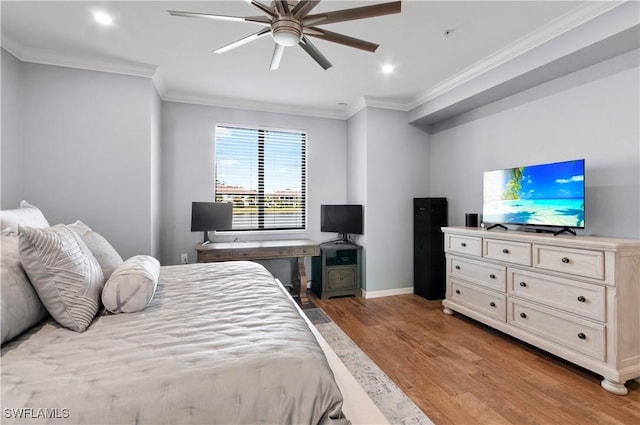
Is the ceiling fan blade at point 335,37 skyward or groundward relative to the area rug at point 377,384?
skyward

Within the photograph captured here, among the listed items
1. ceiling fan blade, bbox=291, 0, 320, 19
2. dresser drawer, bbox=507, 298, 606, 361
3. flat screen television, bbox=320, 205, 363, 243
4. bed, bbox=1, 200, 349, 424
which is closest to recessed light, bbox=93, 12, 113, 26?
ceiling fan blade, bbox=291, 0, 320, 19

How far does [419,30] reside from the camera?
2.45 meters

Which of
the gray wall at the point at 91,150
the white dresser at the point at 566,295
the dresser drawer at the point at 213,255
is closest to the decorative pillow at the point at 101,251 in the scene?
the gray wall at the point at 91,150

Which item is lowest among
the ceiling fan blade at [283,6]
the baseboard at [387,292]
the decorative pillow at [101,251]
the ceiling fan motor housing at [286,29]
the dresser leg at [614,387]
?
the dresser leg at [614,387]

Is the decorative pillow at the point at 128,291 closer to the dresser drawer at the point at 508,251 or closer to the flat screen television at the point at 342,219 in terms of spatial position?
the dresser drawer at the point at 508,251

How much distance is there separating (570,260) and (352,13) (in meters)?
2.30

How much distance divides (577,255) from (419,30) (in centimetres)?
212

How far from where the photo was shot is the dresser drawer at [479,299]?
278 cm

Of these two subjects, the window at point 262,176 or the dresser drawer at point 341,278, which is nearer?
the dresser drawer at point 341,278

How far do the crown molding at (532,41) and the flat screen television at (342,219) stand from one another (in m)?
1.82

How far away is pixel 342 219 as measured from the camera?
428cm

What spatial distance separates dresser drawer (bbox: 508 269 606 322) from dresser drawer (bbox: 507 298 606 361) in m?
0.06

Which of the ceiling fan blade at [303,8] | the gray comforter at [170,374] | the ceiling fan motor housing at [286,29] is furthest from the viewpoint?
the ceiling fan motor housing at [286,29]

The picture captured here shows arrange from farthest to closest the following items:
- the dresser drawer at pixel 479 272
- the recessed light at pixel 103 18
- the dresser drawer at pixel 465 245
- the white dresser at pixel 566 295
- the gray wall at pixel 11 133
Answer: the dresser drawer at pixel 465 245
the dresser drawer at pixel 479 272
the gray wall at pixel 11 133
the recessed light at pixel 103 18
the white dresser at pixel 566 295
